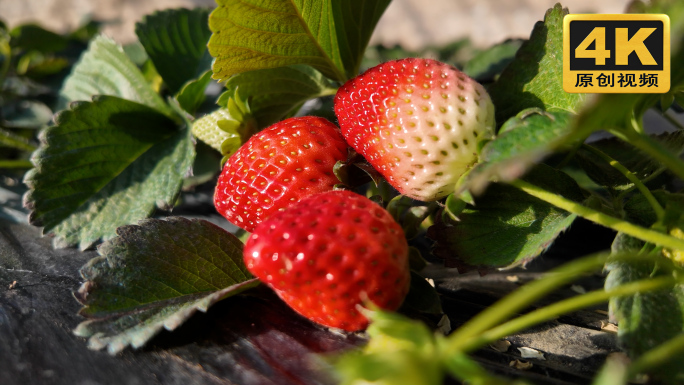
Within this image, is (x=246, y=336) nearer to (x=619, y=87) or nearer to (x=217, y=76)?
(x=217, y=76)

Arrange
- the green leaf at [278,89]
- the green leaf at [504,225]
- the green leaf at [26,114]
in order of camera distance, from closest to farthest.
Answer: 1. the green leaf at [504,225]
2. the green leaf at [278,89]
3. the green leaf at [26,114]

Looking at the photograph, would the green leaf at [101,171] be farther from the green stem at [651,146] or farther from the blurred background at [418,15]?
the blurred background at [418,15]

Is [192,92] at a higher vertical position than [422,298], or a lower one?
higher

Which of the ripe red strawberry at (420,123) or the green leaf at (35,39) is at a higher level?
the green leaf at (35,39)

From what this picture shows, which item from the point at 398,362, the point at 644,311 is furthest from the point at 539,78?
the point at 398,362

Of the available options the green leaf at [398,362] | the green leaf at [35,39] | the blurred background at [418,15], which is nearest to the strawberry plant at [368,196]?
the green leaf at [398,362]

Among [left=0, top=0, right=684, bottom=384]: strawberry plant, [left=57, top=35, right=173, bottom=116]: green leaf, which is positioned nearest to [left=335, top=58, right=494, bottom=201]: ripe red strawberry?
[left=0, top=0, right=684, bottom=384]: strawberry plant

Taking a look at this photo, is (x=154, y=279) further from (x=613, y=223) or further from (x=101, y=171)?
(x=613, y=223)
